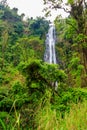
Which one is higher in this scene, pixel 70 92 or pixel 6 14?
pixel 6 14

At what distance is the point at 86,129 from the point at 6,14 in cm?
4220

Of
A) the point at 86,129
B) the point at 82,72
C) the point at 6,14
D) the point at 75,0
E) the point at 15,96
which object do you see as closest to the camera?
the point at 86,129

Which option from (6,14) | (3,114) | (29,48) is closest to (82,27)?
(3,114)

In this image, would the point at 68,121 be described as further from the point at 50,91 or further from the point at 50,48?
the point at 50,48

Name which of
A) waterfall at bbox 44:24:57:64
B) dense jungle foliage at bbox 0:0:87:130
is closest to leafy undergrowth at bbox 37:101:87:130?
dense jungle foliage at bbox 0:0:87:130

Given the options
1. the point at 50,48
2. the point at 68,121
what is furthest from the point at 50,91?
the point at 50,48

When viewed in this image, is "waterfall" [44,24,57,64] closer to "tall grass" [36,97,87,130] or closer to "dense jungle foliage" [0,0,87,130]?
"dense jungle foliage" [0,0,87,130]

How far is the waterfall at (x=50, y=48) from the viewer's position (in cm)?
3170

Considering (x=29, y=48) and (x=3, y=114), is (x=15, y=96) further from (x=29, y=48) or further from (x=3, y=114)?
(x=29, y=48)

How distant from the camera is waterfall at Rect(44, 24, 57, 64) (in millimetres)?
31703

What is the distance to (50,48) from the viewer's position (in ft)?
113

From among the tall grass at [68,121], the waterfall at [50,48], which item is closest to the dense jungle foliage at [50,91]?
the tall grass at [68,121]

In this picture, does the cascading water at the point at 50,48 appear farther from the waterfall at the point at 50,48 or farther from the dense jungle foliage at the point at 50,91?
the dense jungle foliage at the point at 50,91

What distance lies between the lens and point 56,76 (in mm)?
8148
